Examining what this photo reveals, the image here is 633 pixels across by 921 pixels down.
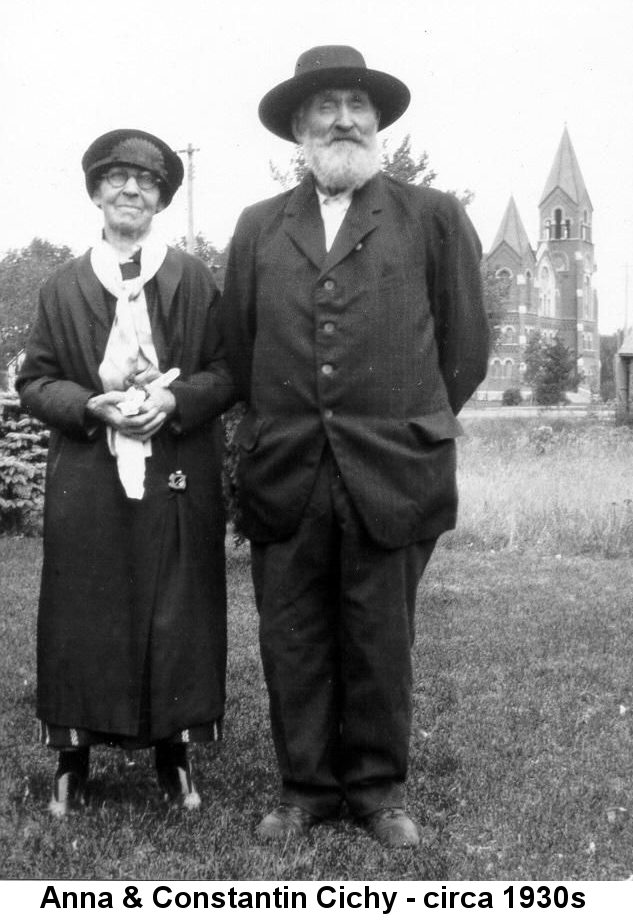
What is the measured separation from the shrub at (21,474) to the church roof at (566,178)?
73.8 m

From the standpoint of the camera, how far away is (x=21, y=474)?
1179 cm

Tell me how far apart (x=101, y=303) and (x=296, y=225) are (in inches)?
26.9

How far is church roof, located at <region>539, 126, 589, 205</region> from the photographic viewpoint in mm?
82562

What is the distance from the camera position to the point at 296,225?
373 cm

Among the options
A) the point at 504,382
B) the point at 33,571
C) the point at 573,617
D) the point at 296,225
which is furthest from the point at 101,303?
the point at 504,382

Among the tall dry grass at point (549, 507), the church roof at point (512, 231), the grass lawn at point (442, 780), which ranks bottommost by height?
the grass lawn at point (442, 780)

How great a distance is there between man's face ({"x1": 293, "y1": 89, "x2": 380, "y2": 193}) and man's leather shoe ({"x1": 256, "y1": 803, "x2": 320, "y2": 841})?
2011 millimetres

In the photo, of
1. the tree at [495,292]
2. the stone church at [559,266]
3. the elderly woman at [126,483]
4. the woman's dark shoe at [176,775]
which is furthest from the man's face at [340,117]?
the stone church at [559,266]

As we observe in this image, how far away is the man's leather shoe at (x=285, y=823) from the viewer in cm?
367

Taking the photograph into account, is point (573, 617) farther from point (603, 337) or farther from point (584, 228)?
point (603, 337)

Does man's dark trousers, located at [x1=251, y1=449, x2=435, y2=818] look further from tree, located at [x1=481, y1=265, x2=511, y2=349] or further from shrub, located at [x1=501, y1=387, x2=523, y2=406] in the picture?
shrub, located at [x1=501, y1=387, x2=523, y2=406]

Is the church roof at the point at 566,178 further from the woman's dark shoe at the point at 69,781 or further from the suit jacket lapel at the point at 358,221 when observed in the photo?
the woman's dark shoe at the point at 69,781

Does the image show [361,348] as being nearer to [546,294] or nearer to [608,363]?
[546,294]

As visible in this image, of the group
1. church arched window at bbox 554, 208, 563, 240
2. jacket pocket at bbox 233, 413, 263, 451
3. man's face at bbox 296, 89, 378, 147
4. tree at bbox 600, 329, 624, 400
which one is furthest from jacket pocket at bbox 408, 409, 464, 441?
church arched window at bbox 554, 208, 563, 240
